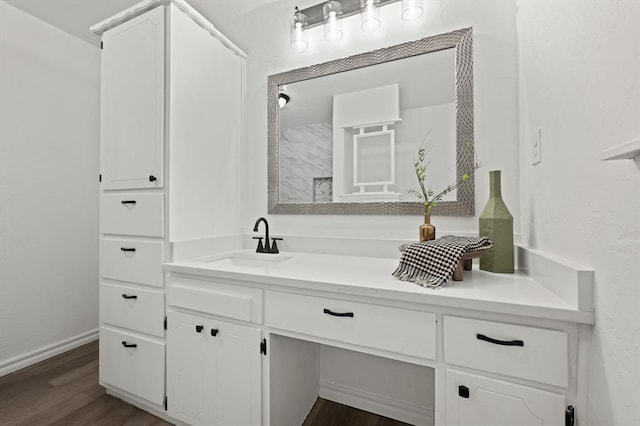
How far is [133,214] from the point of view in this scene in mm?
1538

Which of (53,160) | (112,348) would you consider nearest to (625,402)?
(112,348)

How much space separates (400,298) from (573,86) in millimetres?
746

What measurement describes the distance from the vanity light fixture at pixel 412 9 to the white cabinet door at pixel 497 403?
5.28 feet

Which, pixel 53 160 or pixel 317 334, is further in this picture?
pixel 53 160

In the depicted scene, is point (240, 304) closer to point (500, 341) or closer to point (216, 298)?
point (216, 298)

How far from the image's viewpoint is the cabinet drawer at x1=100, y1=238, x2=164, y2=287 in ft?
4.78

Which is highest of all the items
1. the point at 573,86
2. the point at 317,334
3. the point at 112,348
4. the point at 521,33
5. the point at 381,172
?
the point at 521,33

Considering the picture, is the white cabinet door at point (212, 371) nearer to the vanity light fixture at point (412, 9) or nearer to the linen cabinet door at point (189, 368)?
the linen cabinet door at point (189, 368)

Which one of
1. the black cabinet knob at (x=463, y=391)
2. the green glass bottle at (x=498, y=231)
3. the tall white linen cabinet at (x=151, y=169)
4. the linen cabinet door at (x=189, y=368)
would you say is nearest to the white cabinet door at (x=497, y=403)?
the black cabinet knob at (x=463, y=391)

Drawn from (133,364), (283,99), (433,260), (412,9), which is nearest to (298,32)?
(283,99)

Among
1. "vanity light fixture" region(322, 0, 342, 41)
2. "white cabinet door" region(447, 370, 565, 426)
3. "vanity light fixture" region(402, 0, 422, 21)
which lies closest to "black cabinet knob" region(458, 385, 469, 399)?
"white cabinet door" region(447, 370, 565, 426)

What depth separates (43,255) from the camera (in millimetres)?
2127

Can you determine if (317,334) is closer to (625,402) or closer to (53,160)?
(625,402)

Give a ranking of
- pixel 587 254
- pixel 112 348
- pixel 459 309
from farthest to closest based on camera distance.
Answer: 1. pixel 112 348
2. pixel 459 309
3. pixel 587 254
